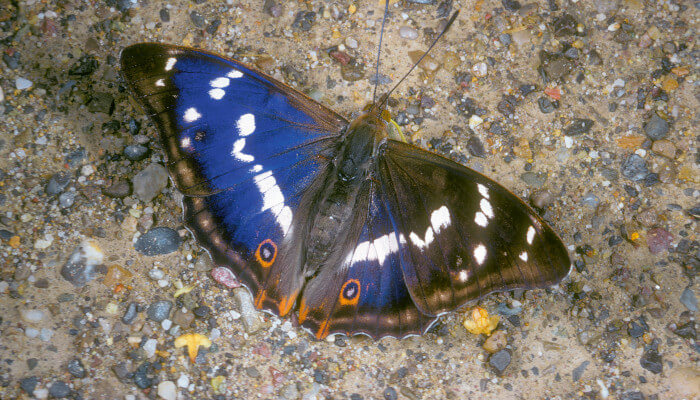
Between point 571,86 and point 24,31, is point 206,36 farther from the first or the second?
point 571,86

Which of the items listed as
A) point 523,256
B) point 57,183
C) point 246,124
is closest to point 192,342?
point 57,183

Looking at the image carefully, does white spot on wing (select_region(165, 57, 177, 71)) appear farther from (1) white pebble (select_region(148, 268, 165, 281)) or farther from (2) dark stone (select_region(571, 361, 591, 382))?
(2) dark stone (select_region(571, 361, 591, 382))

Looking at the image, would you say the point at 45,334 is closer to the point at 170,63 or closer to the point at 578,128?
the point at 170,63

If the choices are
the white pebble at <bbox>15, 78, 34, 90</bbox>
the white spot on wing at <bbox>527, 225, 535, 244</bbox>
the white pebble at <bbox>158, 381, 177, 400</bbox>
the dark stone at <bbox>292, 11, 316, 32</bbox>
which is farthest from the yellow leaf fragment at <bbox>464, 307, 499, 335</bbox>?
the white pebble at <bbox>15, 78, 34, 90</bbox>

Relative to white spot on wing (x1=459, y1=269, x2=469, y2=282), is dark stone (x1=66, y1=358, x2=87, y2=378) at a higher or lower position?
lower

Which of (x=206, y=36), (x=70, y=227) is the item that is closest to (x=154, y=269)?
(x=70, y=227)
